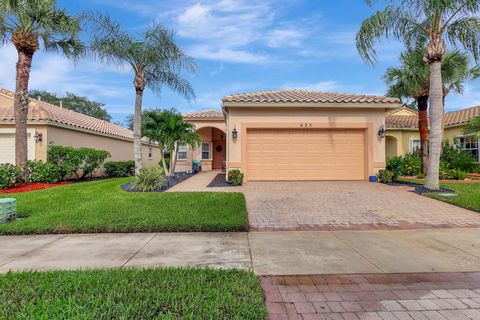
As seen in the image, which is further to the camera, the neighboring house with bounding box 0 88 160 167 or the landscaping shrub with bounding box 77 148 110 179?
the landscaping shrub with bounding box 77 148 110 179

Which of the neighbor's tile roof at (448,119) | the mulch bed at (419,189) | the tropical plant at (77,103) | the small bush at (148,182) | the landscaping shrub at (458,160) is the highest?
the tropical plant at (77,103)

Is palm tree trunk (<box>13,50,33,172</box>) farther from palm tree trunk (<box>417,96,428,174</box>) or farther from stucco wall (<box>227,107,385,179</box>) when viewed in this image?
palm tree trunk (<box>417,96,428,174</box>)

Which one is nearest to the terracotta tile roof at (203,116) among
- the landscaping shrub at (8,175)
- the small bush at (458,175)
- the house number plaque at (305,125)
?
the house number plaque at (305,125)

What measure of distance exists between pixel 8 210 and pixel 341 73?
49.2 feet

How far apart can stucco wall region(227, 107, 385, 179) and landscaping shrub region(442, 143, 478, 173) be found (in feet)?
21.3

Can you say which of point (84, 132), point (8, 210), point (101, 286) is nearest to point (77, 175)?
point (84, 132)

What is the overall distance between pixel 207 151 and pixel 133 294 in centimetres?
1817

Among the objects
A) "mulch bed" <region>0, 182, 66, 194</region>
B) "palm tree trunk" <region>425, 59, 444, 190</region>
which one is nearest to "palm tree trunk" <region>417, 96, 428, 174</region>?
"palm tree trunk" <region>425, 59, 444, 190</region>

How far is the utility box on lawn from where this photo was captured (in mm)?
5773

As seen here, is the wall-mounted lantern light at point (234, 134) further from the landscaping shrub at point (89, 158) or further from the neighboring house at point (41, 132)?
the neighboring house at point (41, 132)

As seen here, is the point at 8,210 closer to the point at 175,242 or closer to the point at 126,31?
the point at 175,242

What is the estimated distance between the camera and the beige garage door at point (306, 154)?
475 inches

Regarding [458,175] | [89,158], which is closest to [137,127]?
[89,158]

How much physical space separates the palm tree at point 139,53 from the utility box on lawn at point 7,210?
5116mm
